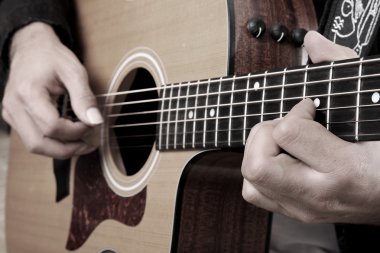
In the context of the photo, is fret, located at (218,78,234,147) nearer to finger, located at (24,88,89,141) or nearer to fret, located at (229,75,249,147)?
fret, located at (229,75,249,147)

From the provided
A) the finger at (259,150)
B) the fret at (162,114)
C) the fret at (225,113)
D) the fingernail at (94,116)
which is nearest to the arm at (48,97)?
the fingernail at (94,116)

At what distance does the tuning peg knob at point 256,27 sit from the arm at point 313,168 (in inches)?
5.3

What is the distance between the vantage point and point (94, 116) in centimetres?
94

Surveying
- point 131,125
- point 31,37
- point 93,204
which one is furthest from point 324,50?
point 31,37

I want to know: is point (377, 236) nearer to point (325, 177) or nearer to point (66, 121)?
point (325, 177)

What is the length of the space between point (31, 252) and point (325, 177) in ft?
2.58

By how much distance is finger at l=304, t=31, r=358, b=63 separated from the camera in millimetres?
612

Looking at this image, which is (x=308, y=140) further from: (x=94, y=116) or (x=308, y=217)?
(x=94, y=116)

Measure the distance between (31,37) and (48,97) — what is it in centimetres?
15

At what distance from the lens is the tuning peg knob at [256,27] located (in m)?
0.75

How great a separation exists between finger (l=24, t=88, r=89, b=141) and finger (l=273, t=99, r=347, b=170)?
0.51 meters

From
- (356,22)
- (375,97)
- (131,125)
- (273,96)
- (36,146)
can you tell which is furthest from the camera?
(36,146)

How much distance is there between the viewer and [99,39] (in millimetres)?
1064

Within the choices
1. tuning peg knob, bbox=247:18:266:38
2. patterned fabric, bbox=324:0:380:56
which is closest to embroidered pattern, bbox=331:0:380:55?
patterned fabric, bbox=324:0:380:56
